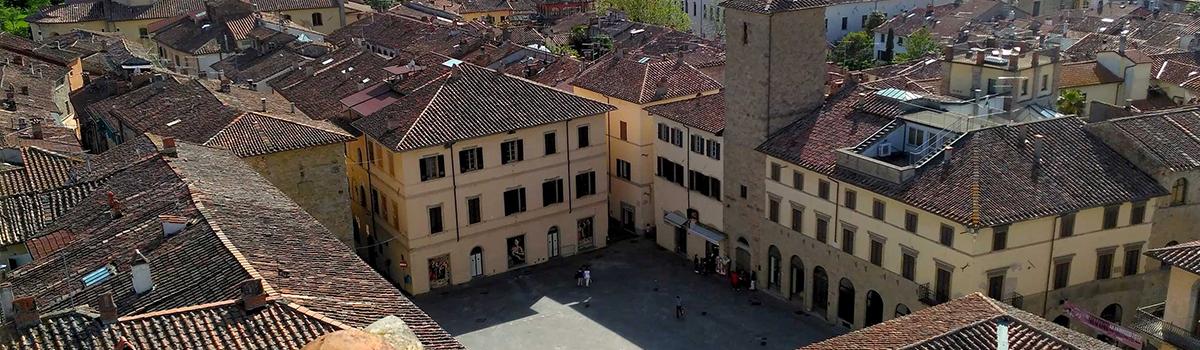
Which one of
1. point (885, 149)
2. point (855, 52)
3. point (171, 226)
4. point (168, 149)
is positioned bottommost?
point (855, 52)

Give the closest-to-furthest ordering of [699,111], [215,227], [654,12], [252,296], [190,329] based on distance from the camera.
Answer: [190,329], [252,296], [215,227], [699,111], [654,12]

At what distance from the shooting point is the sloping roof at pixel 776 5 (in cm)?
4636

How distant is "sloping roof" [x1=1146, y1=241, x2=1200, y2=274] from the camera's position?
94.8ft

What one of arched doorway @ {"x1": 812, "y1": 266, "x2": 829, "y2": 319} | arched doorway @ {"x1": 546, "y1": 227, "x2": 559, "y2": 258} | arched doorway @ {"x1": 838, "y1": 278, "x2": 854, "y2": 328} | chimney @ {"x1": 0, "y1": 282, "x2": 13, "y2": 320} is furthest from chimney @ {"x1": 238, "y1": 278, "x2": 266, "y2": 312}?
arched doorway @ {"x1": 546, "y1": 227, "x2": 559, "y2": 258}

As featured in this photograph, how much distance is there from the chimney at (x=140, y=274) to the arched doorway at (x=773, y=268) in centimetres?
2921

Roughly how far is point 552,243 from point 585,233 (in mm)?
2010

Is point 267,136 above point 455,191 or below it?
above

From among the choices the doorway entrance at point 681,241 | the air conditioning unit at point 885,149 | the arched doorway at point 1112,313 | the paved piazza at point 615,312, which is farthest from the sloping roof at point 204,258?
the arched doorway at point 1112,313

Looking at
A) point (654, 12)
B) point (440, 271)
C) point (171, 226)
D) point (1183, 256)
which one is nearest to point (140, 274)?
point (171, 226)

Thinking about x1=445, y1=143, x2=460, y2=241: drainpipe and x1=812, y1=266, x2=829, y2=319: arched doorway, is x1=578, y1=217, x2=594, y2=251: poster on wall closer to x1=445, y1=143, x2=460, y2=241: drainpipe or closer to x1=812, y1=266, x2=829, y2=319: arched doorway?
x1=445, y1=143, x2=460, y2=241: drainpipe

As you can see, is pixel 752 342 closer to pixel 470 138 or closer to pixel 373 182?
pixel 470 138

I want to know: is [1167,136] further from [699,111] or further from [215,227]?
[215,227]

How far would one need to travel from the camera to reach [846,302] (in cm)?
4581

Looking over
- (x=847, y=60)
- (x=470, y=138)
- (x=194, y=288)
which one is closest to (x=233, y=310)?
(x=194, y=288)
